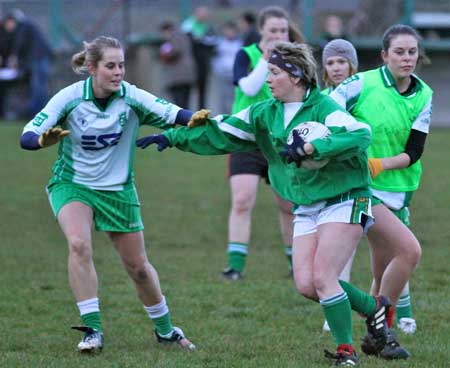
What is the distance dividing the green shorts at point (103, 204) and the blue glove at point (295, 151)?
51.0 inches

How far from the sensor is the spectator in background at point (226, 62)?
67.3ft

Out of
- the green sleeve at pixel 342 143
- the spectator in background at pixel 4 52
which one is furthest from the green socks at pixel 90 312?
the spectator in background at pixel 4 52

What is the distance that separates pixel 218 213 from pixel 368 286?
4034 millimetres

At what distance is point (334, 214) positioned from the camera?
18.3ft

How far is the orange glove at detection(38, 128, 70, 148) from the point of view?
5.68 meters

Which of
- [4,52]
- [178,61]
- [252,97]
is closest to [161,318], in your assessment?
[252,97]

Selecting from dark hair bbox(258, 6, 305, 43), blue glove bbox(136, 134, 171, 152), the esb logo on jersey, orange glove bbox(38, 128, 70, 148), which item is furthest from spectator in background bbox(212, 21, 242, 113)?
orange glove bbox(38, 128, 70, 148)

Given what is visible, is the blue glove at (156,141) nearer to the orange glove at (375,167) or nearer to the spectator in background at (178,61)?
the orange glove at (375,167)

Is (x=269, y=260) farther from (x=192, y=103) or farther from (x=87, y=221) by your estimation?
(x=192, y=103)

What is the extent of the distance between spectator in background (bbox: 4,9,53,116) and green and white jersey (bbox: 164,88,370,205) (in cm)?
1532

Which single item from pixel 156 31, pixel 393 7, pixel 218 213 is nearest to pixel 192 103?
pixel 156 31

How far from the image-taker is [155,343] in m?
6.46

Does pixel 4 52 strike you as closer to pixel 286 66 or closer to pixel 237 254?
pixel 237 254

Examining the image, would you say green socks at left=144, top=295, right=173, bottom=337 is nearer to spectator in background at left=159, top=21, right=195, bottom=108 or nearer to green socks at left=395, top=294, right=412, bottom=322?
green socks at left=395, top=294, right=412, bottom=322
